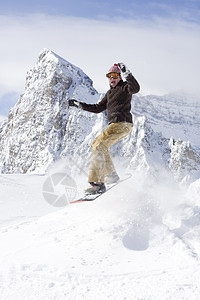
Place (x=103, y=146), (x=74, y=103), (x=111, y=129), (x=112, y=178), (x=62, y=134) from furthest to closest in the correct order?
1. (x=62, y=134)
2. (x=74, y=103)
3. (x=112, y=178)
4. (x=103, y=146)
5. (x=111, y=129)

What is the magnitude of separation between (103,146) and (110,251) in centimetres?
262

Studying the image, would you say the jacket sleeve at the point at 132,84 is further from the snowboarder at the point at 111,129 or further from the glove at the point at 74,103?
the glove at the point at 74,103

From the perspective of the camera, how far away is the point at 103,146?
5965mm

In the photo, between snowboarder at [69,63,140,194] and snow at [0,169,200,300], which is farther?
snowboarder at [69,63,140,194]

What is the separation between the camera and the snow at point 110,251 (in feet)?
9.24

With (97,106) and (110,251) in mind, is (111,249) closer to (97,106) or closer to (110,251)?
(110,251)

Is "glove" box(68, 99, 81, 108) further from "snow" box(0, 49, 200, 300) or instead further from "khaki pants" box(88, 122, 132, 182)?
"snow" box(0, 49, 200, 300)

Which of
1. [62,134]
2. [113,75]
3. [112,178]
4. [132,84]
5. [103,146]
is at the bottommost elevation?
[62,134]

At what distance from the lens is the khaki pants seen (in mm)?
5875

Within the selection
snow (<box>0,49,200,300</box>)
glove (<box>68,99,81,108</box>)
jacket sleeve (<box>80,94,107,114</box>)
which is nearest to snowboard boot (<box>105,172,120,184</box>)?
snow (<box>0,49,200,300</box>)

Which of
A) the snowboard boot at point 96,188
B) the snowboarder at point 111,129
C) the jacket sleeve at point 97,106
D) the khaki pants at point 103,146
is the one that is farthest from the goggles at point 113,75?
the snowboard boot at point 96,188

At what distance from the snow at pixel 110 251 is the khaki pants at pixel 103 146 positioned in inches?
19.7

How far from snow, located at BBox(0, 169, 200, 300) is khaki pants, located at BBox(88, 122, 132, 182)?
0.50 m

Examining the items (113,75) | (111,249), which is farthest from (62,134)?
(111,249)
